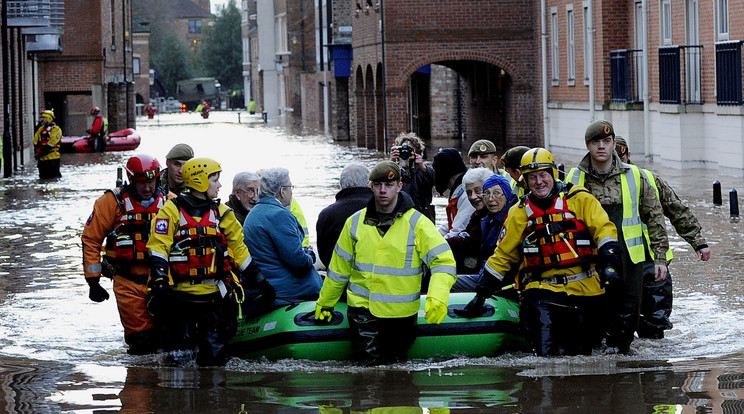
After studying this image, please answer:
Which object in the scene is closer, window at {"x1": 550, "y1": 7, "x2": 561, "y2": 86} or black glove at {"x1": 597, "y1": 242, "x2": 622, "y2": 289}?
black glove at {"x1": 597, "y1": 242, "x2": 622, "y2": 289}

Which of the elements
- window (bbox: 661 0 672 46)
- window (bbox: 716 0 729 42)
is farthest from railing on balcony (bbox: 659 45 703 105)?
window (bbox: 661 0 672 46)

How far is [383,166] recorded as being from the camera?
8922mm

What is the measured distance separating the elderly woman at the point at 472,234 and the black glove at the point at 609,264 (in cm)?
167

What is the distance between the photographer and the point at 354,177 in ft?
32.8

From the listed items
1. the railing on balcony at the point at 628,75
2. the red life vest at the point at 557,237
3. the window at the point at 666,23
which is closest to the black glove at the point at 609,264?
the red life vest at the point at 557,237

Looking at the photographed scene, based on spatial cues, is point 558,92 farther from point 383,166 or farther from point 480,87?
point 383,166

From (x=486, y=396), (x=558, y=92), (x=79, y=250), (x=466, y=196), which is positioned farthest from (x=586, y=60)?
(x=486, y=396)

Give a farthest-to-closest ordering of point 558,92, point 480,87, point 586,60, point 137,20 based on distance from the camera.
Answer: point 137,20, point 480,87, point 558,92, point 586,60

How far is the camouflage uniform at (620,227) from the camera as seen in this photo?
30.6 ft

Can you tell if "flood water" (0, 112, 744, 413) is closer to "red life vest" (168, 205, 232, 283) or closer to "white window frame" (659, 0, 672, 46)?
"red life vest" (168, 205, 232, 283)

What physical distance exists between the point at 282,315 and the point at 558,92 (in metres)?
29.7

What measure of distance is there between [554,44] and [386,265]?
30690 mm

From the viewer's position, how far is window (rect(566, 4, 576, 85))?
3716cm

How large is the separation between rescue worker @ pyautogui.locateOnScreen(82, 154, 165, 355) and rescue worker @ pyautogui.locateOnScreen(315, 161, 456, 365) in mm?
1528
